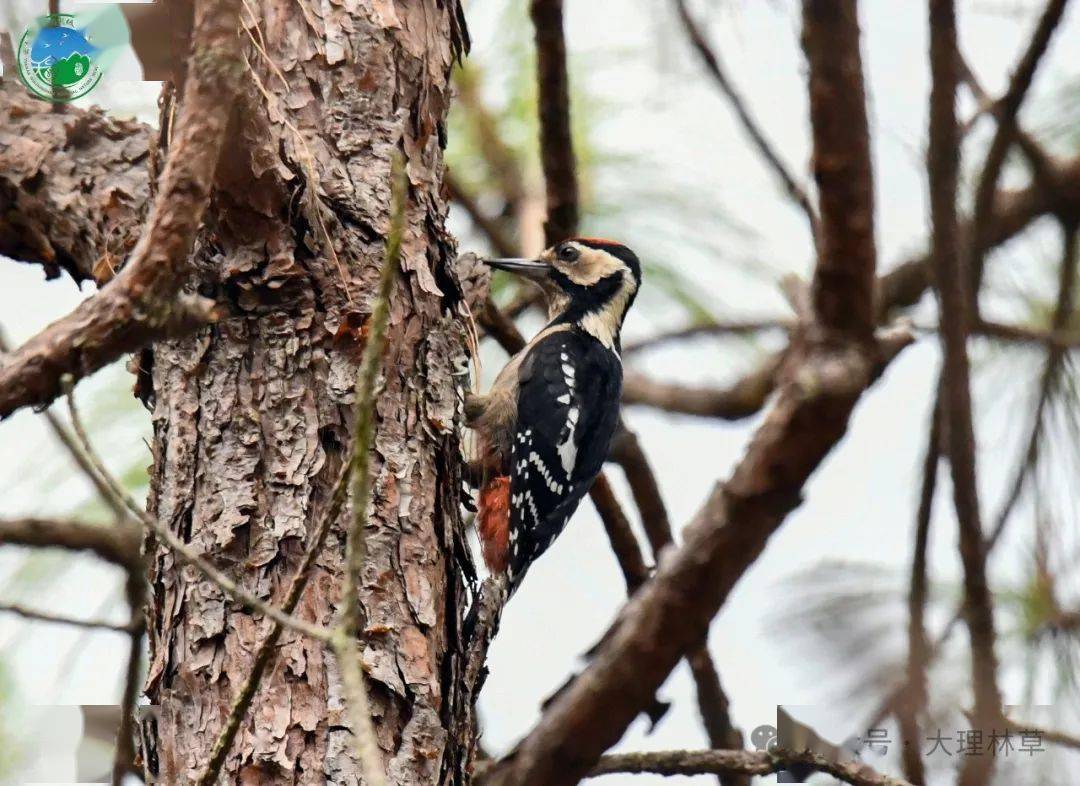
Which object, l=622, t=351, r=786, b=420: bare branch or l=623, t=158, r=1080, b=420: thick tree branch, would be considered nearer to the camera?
l=623, t=158, r=1080, b=420: thick tree branch

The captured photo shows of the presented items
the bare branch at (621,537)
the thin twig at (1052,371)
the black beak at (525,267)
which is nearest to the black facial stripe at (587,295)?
the black beak at (525,267)

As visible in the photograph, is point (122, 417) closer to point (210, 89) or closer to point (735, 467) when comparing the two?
point (735, 467)

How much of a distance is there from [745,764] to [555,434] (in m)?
1.33

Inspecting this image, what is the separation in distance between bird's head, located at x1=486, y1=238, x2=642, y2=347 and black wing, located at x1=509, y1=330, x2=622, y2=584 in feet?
0.51

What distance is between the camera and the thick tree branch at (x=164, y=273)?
62.8 inches

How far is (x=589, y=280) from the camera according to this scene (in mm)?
4062

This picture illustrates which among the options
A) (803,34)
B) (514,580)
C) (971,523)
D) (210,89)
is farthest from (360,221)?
(971,523)

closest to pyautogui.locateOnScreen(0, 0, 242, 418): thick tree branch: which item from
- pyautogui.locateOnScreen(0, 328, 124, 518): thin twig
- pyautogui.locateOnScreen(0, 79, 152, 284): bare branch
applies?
pyautogui.locateOnScreen(0, 79, 152, 284): bare branch

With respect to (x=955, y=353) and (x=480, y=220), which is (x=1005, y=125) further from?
(x=480, y=220)

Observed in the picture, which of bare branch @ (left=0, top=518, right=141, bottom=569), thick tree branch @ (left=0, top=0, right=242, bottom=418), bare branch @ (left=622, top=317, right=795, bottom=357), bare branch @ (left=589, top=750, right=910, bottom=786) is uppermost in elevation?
bare branch @ (left=622, top=317, right=795, bottom=357)

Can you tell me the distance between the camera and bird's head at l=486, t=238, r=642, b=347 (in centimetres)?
385

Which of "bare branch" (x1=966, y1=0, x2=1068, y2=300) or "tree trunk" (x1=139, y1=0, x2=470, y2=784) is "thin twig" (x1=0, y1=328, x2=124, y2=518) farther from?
"bare branch" (x1=966, y1=0, x2=1068, y2=300)

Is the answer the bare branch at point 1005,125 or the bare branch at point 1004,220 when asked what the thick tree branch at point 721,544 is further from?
the bare branch at point 1004,220

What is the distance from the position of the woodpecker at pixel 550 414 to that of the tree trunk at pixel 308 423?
3.29 feet
